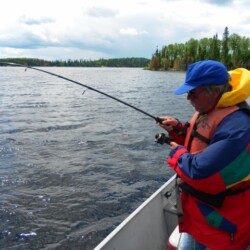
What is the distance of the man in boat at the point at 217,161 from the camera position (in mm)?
2301

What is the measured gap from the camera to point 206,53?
109812mm

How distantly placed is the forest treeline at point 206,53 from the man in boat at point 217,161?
91807mm

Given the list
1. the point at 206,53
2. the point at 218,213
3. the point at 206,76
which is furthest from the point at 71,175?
the point at 206,53

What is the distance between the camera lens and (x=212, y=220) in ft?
8.25

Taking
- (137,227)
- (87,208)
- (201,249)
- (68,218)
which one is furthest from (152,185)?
(201,249)

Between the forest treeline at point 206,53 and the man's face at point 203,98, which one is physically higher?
the forest treeline at point 206,53

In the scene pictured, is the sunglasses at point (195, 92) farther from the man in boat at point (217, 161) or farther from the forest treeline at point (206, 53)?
the forest treeline at point (206, 53)

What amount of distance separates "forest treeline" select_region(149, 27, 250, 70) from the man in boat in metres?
91.8

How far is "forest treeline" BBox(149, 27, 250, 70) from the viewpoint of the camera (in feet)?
326

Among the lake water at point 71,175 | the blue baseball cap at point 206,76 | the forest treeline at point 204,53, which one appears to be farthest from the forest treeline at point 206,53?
the blue baseball cap at point 206,76

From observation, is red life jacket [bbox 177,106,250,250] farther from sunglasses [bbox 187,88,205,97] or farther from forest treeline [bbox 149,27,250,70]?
forest treeline [bbox 149,27,250,70]

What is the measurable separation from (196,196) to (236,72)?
100cm

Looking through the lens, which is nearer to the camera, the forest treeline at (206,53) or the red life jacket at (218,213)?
the red life jacket at (218,213)

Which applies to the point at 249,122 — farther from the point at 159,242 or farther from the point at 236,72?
the point at 159,242
